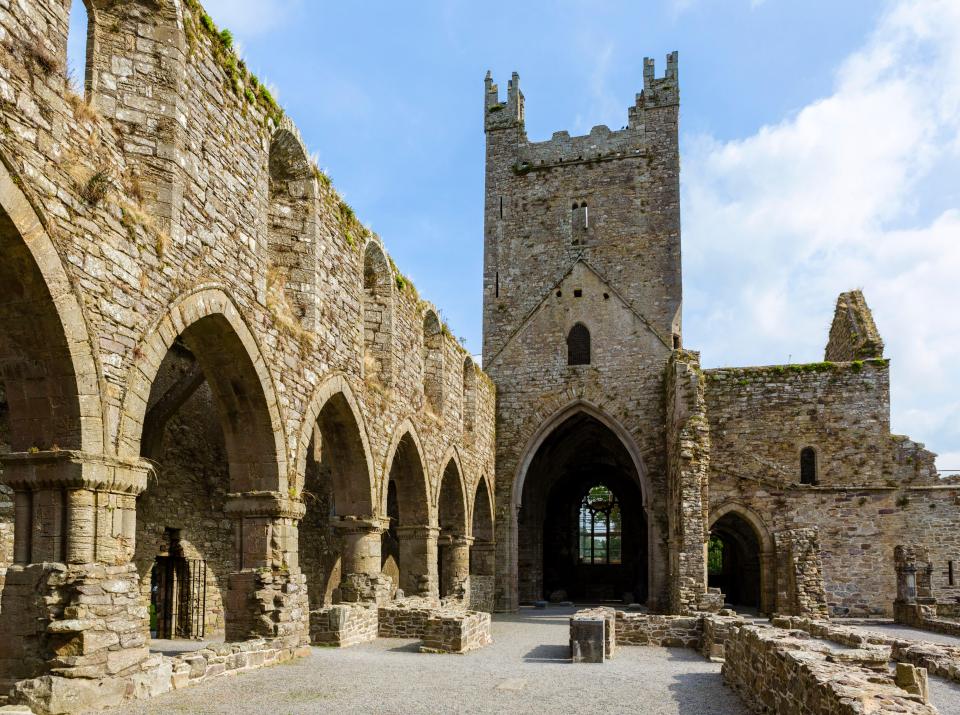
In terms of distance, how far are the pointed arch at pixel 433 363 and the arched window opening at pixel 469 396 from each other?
2.54 metres

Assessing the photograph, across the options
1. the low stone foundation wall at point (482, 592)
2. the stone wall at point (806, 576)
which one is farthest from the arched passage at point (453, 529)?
the stone wall at point (806, 576)

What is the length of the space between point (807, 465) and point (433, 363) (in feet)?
31.7

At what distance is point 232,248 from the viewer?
895 cm

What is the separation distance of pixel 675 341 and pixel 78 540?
61.3 ft

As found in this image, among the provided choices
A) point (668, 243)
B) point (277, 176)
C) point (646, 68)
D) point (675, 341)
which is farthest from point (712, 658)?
point (646, 68)

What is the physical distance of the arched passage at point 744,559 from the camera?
1998 cm

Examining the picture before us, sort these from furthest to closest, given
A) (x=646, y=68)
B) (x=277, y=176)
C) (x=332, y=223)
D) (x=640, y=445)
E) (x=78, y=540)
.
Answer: (x=646, y=68), (x=640, y=445), (x=332, y=223), (x=277, y=176), (x=78, y=540)

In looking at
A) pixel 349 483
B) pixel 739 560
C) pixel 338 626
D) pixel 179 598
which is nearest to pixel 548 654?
pixel 338 626

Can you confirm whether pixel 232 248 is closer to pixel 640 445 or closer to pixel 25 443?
pixel 25 443

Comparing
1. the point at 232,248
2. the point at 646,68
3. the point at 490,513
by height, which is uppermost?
the point at 646,68

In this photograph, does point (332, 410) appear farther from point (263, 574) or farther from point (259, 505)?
point (263, 574)

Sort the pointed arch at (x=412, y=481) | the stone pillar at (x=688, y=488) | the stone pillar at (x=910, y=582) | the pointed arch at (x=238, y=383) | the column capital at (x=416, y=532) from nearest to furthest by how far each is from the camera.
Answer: the pointed arch at (x=238, y=383)
the pointed arch at (x=412, y=481)
the column capital at (x=416, y=532)
the stone pillar at (x=688, y=488)
the stone pillar at (x=910, y=582)

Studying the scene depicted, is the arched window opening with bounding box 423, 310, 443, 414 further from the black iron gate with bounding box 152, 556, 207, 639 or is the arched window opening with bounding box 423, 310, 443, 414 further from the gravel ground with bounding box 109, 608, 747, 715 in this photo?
the gravel ground with bounding box 109, 608, 747, 715

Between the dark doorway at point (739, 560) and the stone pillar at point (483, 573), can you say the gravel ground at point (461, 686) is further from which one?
the dark doorway at point (739, 560)
